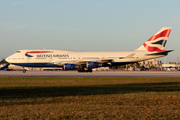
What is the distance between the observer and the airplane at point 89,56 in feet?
181

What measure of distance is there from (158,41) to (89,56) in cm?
1699

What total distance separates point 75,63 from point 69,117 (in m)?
47.0

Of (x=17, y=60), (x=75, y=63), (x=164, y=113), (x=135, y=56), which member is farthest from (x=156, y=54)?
(x=164, y=113)

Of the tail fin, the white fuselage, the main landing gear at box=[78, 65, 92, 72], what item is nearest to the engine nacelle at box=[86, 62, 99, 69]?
the white fuselage

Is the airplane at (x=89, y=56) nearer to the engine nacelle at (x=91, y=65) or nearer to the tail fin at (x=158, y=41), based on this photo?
the tail fin at (x=158, y=41)

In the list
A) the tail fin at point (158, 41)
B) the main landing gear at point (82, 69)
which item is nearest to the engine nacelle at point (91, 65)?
the main landing gear at point (82, 69)

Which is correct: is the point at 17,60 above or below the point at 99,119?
above

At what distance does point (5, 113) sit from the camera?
1002cm

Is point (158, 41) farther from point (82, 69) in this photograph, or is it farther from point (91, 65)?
point (82, 69)

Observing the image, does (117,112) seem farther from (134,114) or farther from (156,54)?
(156,54)

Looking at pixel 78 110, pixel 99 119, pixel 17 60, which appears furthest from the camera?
pixel 17 60

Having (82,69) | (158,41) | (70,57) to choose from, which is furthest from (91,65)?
(158,41)

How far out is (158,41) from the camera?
2233 inches

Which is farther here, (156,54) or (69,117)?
(156,54)
